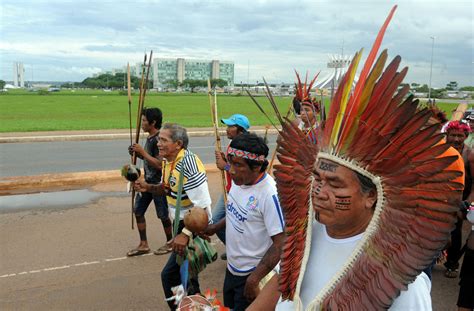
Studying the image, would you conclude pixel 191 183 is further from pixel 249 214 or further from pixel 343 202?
pixel 343 202

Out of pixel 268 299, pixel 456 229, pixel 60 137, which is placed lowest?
pixel 60 137

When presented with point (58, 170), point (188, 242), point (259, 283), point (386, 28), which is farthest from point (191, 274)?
point (58, 170)

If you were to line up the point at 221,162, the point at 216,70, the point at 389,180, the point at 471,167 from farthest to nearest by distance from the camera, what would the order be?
the point at 216,70 < the point at 221,162 < the point at 471,167 < the point at 389,180

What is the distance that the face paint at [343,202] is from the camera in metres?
1.49

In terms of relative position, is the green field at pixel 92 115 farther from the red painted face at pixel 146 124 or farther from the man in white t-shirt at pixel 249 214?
the man in white t-shirt at pixel 249 214

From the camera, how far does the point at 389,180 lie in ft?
4.58

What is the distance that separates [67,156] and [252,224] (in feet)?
36.4

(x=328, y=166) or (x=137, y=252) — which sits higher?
(x=328, y=166)

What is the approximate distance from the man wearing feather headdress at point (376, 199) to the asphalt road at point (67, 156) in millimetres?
9897

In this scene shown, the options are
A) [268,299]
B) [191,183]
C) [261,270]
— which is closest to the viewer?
[268,299]

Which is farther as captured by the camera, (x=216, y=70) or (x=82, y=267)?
(x=216, y=70)

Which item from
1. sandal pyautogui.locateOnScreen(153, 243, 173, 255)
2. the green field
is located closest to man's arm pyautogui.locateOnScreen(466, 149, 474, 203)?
the green field

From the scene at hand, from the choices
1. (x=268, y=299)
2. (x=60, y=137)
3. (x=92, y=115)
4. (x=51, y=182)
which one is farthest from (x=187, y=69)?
(x=268, y=299)

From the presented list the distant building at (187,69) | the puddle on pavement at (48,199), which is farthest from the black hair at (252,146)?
the distant building at (187,69)
